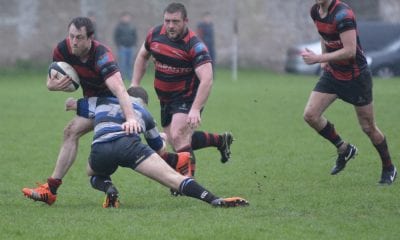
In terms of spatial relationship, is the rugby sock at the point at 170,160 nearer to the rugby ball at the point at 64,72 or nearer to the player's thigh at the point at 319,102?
the rugby ball at the point at 64,72

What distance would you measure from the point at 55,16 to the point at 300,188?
24143mm

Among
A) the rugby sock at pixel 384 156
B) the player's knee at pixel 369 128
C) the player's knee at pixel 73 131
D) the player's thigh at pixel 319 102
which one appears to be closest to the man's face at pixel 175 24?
the player's knee at pixel 73 131

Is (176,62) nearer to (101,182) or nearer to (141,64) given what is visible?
(141,64)

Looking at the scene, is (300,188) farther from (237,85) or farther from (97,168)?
(237,85)

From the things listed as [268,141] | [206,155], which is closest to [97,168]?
[206,155]

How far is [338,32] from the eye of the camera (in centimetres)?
946

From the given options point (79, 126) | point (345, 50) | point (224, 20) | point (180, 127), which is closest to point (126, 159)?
point (79, 126)

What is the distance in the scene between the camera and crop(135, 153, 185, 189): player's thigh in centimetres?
791

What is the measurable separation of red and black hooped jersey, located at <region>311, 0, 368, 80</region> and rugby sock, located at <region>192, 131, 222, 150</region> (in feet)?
4.53

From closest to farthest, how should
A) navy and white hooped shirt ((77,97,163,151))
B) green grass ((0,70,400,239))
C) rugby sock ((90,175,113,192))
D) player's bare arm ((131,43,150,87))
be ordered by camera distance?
green grass ((0,70,400,239))
navy and white hooped shirt ((77,97,163,151))
rugby sock ((90,175,113,192))
player's bare arm ((131,43,150,87))

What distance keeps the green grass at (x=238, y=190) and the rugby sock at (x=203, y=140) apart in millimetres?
379

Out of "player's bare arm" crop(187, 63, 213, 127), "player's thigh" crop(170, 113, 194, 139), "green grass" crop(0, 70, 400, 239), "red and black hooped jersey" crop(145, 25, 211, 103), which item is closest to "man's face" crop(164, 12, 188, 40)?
"red and black hooped jersey" crop(145, 25, 211, 103)

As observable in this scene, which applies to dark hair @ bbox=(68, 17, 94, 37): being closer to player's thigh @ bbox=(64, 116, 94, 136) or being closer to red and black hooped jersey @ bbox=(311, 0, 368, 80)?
player's thigh @ bbox=(64, 116, 94, 136)

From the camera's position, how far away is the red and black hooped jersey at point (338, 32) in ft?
30.8
